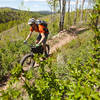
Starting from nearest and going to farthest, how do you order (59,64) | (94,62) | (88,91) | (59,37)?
(88,91)
(94,62)
(59,64)
(59,37)

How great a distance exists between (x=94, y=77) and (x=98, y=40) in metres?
0.59

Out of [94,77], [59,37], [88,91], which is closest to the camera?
[88,91]

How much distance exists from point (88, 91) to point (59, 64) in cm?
358

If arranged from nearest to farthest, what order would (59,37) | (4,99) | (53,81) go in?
1. (4,99)
2. (53,81)
3. (59,37)

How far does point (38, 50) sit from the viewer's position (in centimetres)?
491

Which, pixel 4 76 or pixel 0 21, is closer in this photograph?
pixel 4 76

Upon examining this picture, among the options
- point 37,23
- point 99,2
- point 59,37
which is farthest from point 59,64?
point 59,37

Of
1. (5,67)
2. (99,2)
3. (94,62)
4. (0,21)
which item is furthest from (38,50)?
(0,21)

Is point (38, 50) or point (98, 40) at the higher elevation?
point (98, 40)

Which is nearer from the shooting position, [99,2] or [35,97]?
[99,2]

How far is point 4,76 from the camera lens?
549cm

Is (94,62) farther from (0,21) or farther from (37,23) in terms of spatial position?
(0,21)

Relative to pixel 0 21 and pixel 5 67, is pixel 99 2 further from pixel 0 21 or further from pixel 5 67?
pixel 0 21

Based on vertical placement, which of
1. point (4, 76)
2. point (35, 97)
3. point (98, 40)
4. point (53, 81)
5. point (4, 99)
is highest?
point (98, 40)
